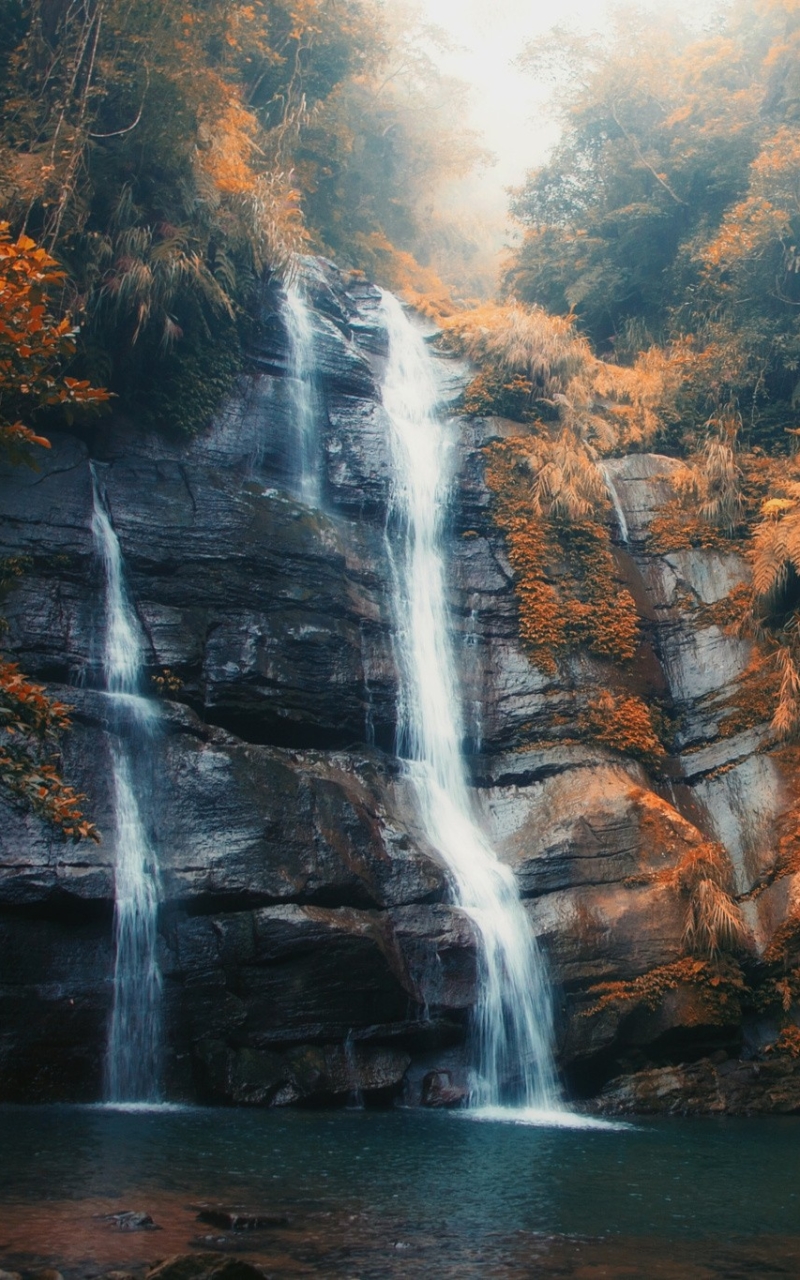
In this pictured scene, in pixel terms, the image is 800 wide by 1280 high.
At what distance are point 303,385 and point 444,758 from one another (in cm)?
651

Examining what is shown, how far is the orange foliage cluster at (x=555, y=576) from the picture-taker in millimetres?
13938

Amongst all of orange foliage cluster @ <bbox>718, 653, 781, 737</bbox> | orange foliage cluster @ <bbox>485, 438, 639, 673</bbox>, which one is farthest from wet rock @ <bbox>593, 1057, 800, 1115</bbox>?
orange foliage cluster @ <bbox>485, 438, 639, 673</bbox>

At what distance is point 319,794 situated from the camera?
10.6 metres

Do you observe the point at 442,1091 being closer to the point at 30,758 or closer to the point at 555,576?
the point at 30,758

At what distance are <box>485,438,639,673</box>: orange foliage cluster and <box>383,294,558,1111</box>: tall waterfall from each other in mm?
1068

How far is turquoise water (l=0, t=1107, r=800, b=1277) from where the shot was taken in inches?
185

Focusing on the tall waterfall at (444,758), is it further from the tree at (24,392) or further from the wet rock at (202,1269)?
the wet rock at (202,1269)

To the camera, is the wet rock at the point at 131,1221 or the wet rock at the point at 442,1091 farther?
the wet rock at the point at 442,1091

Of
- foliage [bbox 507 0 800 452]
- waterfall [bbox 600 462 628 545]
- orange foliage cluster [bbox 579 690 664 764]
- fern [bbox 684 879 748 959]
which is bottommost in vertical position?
fern [bbox 684 879 748 959]

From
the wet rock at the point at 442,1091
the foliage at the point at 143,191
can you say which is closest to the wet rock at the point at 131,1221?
the wet rock at the point at 442,1091

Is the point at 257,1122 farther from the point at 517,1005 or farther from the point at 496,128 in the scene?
the point at 496,128

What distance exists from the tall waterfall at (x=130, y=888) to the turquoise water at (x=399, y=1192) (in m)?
0.70

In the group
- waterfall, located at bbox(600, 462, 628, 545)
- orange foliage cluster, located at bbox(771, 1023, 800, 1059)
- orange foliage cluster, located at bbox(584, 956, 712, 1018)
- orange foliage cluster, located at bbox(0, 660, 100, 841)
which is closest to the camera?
orange foliage cluster, located at bbox(0, 660, 100, 841)

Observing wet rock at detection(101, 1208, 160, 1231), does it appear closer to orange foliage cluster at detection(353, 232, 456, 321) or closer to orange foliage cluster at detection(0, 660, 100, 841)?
orange foliage cluster at detection(0, 660, 100, 841)
